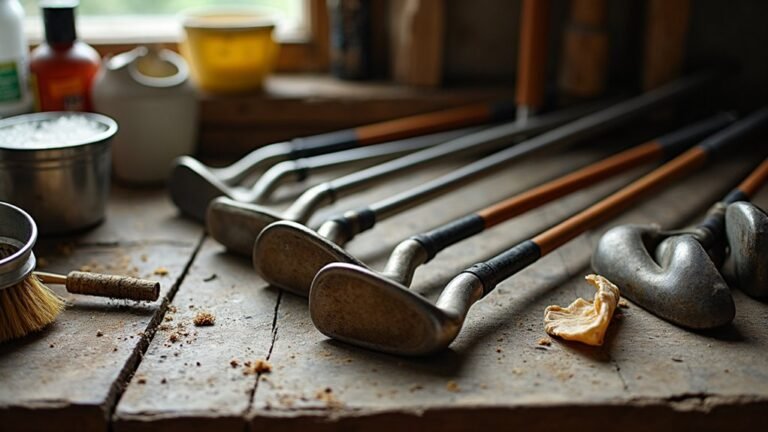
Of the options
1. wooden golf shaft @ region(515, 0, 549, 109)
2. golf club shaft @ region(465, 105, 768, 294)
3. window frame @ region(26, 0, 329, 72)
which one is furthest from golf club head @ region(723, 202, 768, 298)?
window frame @ region(26, 0, 329, 72)

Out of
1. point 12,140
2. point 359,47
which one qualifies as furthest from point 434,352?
point 359,47

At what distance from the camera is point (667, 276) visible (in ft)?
3.61

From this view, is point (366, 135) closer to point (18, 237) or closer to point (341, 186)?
point (341, 186)

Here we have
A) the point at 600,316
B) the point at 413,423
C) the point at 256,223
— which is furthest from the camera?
the point at 256,223

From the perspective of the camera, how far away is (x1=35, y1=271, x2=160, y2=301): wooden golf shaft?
1130 millimetres

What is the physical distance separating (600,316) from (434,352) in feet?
0.77

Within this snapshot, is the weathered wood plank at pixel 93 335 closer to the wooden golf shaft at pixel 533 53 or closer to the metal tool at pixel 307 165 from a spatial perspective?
the metal tool at pixel 307 165

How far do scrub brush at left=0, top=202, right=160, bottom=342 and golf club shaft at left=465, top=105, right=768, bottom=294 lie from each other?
1.60ft

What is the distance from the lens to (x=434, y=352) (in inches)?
39.6

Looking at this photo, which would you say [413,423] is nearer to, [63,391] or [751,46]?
[63,391]

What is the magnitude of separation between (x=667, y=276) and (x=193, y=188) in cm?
84

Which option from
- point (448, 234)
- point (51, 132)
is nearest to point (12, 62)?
point (51, 132)

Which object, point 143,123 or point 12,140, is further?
point 143,123

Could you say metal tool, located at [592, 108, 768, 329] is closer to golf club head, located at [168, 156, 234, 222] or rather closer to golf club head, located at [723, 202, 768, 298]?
golf club head, located at [723, 202, 768, 298]
